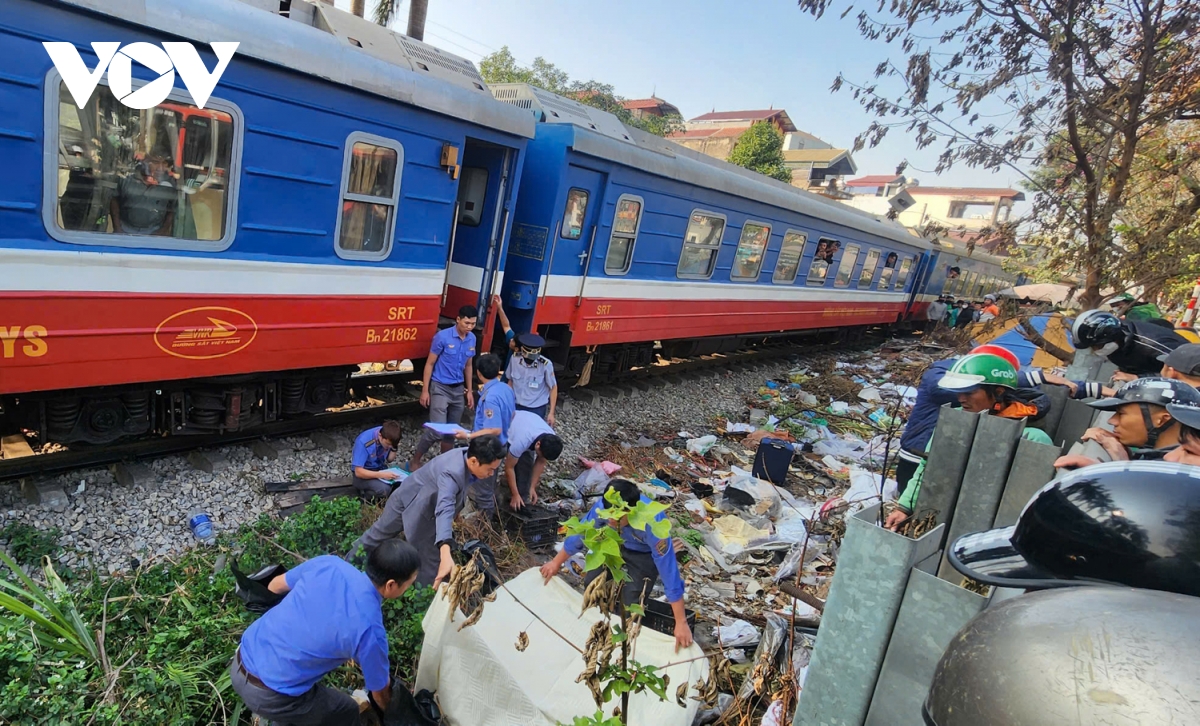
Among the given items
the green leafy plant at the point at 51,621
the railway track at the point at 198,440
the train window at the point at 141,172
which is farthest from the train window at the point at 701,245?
the green leafy plant at the point at 51,621

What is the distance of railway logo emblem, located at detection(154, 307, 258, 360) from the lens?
4273 mm

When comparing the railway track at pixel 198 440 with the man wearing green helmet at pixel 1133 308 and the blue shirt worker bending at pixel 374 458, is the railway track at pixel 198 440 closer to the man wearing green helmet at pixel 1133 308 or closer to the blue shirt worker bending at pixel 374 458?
the blue shirt worker bending at pixel 374 458

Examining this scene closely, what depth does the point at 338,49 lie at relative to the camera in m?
4.69

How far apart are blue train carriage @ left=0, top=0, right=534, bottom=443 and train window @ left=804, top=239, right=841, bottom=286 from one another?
7.74 metres

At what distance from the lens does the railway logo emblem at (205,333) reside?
4273mm

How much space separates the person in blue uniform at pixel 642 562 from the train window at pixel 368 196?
2953 mm

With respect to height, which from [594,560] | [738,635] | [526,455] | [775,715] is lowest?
[738,635]

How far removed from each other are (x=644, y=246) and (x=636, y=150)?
114 centimetres

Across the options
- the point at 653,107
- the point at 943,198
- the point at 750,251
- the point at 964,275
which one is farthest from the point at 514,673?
the point at 943,198

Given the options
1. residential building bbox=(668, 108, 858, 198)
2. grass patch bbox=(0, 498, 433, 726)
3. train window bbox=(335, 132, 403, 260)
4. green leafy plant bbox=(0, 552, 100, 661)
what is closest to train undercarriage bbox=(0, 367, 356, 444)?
grass patch bbox=(0, 498, 433, 726)

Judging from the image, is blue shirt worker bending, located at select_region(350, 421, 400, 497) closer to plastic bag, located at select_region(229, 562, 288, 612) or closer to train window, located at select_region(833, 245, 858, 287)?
Answer: plastic bag, located at select_region(229, 562, 288, 612)

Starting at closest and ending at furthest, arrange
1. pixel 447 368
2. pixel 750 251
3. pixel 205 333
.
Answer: pixel 205 333 < pixel 447 368 < pixel 750 251

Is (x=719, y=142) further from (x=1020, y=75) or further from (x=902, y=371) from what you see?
(x=1020, y=75)

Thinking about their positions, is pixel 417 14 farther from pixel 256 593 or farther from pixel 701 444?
pixel 256 593
